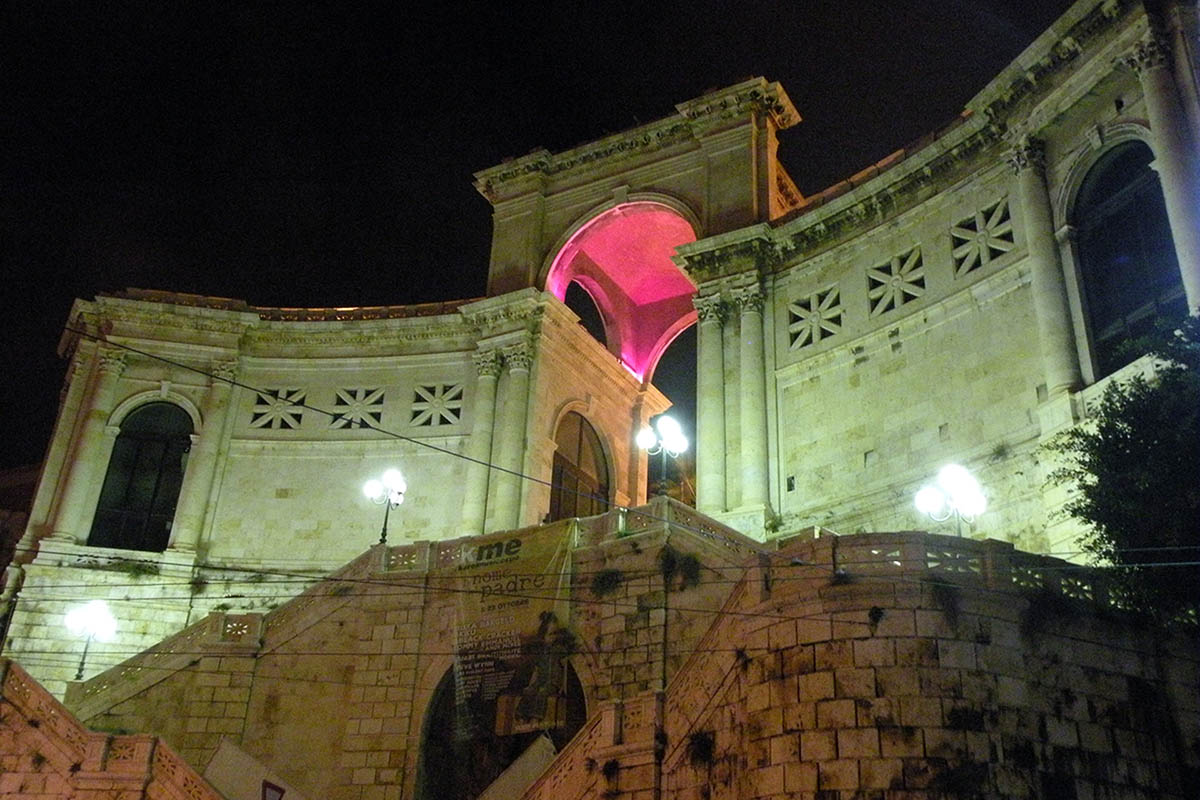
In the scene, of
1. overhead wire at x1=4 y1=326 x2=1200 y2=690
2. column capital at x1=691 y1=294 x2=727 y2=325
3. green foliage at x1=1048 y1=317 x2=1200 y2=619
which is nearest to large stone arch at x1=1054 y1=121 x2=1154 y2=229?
green foliage at x1=1048 y1=317 x2=1200 y2=619

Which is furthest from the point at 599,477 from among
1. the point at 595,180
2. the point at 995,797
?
the point at 995,797

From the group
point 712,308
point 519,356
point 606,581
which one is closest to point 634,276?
point 519,356

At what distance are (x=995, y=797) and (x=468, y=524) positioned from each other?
17.1 m

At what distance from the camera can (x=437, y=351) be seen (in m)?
31.4

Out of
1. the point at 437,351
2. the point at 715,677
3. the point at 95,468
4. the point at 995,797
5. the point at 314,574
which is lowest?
the point at 995,797

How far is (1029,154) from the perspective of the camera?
21.6 metres

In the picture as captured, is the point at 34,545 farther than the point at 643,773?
Yes

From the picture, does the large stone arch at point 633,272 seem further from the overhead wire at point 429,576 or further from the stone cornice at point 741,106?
the overhead wire at point 429,576

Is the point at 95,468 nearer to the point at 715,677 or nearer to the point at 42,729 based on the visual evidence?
the point at 42,729

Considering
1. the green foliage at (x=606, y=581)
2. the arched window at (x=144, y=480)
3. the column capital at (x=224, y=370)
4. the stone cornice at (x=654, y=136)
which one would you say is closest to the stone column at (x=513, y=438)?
the stone cornice at (x=654, y=136)

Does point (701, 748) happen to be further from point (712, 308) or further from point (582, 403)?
point (582, 403)

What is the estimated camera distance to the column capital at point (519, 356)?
98.2 ft

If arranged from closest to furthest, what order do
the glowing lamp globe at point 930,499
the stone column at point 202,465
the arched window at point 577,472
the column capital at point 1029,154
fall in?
the glowing lamp globe at point 930,499, the column capital at point 1029,154, the stone column at point 202,465, the arched window at point 577,472

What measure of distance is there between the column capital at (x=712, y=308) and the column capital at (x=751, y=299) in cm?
43
